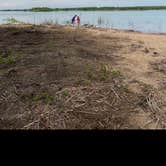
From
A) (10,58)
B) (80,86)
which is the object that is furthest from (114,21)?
(80,86)

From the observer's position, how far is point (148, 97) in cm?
415

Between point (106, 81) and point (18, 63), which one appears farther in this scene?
point (18, 63)

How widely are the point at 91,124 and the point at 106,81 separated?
880mm

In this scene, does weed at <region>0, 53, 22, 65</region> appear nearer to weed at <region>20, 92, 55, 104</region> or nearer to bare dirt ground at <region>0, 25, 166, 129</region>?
bare dirt ground at <region>0, 25, 166, 129</region>

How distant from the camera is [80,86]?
4.28 metres

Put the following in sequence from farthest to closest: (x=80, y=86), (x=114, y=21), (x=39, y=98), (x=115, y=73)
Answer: (x=114, y=21)
(x=115, y=73)
(x=80, y=86)
(x=39, y=98)

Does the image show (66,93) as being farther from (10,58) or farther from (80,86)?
(10,58)

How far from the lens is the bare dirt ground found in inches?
147

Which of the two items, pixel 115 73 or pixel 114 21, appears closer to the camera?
pixel 115 73

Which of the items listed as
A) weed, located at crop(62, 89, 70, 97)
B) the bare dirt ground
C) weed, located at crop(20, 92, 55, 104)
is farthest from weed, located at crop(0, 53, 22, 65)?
weed, located at crop(62, 89, 70, 97)
